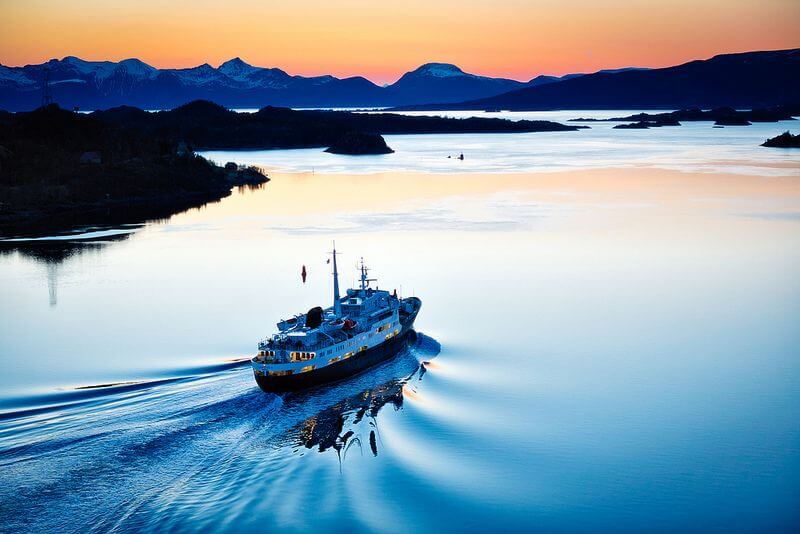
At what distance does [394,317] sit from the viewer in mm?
24531

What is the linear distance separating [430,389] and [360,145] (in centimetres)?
9976

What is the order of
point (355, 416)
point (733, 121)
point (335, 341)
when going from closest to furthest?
point (355, 416), point (335, 341), point (733, 121)

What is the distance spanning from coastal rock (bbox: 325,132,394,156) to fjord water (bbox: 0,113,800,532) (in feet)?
236

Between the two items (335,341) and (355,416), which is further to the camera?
(335,341)

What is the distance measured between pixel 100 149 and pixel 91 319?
160ft

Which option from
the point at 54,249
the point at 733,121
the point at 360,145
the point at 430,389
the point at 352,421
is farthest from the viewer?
the point at 733,121

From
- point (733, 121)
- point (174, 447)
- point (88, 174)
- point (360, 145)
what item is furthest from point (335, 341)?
point (733, 121)

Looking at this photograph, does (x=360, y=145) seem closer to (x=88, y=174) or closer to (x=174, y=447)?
(x=88, y=174)

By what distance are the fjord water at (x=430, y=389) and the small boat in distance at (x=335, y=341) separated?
57cm

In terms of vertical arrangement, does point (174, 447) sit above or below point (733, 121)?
below

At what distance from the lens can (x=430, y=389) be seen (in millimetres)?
21359

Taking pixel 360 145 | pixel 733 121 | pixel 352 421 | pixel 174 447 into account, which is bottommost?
pixel 352 421

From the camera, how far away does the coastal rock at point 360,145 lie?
116062 millimetres

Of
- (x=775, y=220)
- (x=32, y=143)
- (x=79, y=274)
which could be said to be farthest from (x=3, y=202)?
(x=775, y=220)
